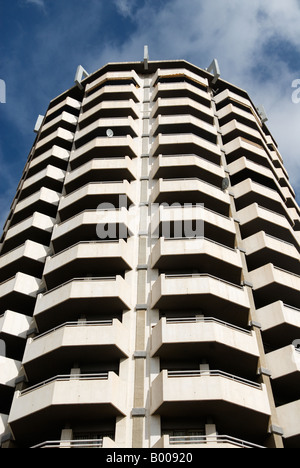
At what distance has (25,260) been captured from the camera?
2903 cm

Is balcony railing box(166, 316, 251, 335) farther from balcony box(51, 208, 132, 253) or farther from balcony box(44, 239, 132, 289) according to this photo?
balcony box(51, 208, 132, 253)

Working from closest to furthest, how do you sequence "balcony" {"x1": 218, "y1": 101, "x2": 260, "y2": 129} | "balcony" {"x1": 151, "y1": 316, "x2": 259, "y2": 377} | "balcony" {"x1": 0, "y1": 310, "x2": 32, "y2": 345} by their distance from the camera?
"balcony" {"x1": 151, "y1": 316, "x2": 259, "y2": 377} → "balcony" {"x1": 0, "y1": 310, "x2": 32, "y2": 345} → "balcony" {"x1": 218, "y1": 101, "x2": 260, "y2": 129}

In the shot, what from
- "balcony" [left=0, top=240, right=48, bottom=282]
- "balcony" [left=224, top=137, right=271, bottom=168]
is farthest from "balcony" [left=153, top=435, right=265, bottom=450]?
"balcony" [left=224, top=137, right=271, bottom=168]

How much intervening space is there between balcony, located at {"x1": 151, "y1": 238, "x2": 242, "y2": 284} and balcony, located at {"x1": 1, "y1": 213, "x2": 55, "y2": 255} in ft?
27.1

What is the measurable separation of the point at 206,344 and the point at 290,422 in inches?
193

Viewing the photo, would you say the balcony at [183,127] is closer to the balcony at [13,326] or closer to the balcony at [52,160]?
the balcony at [52,160]

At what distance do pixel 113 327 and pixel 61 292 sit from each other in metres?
3.76

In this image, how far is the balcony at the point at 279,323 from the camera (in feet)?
81.1

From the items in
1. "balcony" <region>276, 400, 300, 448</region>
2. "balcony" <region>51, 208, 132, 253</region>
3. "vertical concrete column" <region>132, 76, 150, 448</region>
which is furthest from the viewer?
"balcony" <region>51, 208, 132, 253</region>

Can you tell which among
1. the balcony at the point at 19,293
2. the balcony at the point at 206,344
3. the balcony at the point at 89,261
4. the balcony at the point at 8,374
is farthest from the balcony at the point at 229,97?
the balcony at the point at 8,374

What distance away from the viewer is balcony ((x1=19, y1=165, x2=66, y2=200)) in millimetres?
34531

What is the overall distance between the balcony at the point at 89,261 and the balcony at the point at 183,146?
31.7 ft
